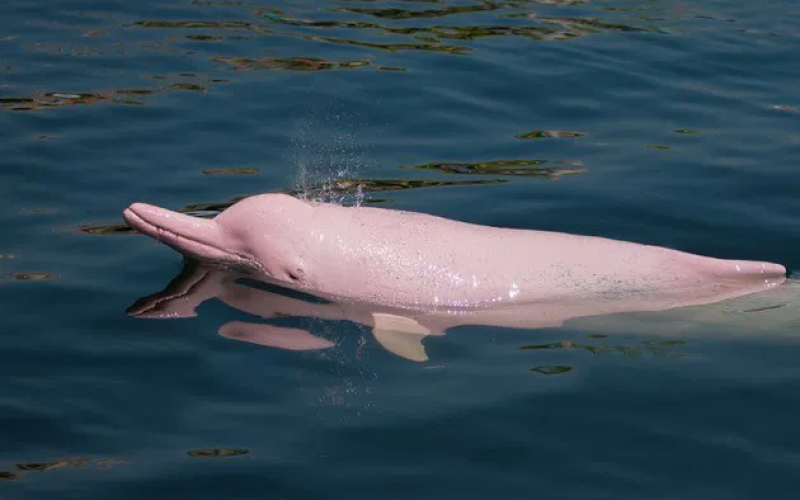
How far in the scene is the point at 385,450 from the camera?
6.98 metres

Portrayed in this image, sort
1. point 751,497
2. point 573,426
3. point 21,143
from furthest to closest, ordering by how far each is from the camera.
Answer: point 21,143 → point 573,426 → point 751,497

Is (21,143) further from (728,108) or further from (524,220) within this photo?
(728,108)

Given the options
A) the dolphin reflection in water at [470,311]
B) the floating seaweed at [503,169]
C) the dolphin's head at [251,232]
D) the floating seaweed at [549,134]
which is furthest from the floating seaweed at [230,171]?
the floating seaweed at [549,134]

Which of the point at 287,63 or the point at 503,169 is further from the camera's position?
the point at 287,63

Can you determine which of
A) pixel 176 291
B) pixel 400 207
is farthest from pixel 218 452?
pixel 400 207

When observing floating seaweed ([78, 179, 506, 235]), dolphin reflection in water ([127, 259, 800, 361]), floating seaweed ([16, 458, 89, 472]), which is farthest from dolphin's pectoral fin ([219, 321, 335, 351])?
floating seaweed ([78, 179, 506, 235])

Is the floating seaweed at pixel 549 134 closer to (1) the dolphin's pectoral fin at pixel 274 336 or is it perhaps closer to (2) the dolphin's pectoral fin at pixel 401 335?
(2) the dolphin's pectoral fin at pixel 401 335

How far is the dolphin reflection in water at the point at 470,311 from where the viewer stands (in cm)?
870

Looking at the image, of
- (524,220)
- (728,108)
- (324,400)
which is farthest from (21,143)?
(728,108)

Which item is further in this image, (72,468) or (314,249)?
(314,249)

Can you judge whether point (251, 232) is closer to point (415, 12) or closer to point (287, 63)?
point (287, 63)

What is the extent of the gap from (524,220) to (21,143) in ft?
14.0

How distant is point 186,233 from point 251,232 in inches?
17.9

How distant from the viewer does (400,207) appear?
10.5 meters
